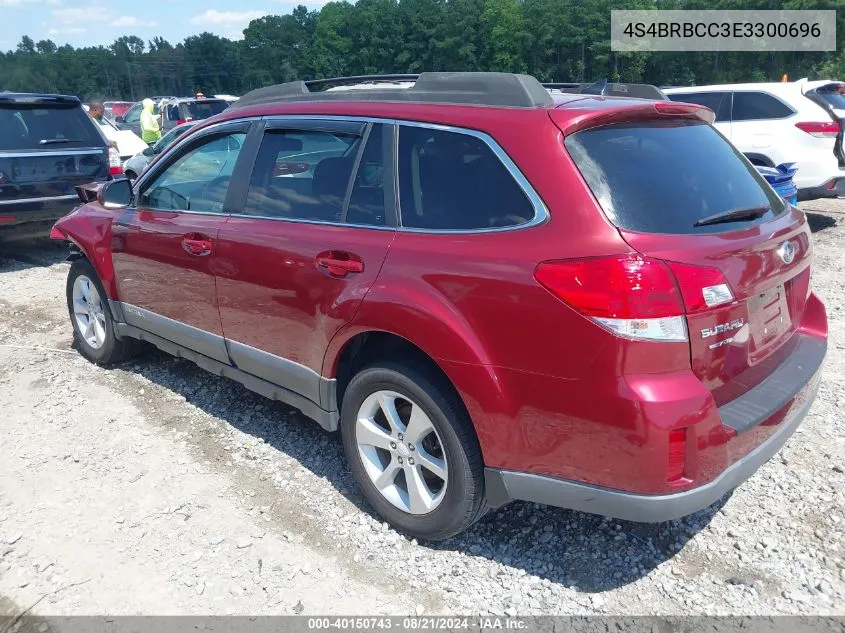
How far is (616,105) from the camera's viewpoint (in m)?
2.71

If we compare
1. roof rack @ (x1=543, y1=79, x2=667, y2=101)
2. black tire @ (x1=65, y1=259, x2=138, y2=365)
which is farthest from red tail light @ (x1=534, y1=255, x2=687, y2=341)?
black tire @ (x1=65, y1=259, x2=138, y2=365)

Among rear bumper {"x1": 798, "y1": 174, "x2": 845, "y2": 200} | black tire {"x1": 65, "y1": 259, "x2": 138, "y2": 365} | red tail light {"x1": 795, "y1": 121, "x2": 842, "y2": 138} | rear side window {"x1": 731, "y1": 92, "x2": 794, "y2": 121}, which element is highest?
rear side window {"x1": 731, "y1": 92, "x2": 794, "y2": 121}

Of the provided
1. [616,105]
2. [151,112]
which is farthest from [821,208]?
[151,112]

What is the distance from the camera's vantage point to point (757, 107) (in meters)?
9.30

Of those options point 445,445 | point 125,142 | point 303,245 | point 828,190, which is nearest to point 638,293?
point 445,445

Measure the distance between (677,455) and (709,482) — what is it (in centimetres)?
20

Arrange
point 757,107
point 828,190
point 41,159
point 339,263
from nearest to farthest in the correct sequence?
point 339,263 → point 41,159 → point 828,190 → point 757,107

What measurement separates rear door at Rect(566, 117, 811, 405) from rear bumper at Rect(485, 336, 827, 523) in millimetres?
70

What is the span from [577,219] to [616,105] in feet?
2.01

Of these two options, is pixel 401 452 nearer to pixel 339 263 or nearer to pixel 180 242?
pixel 339 263

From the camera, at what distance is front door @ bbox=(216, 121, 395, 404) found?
3039 millimetres

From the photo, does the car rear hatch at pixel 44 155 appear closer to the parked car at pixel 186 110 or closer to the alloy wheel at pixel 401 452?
the alloy wheel at pixel 401 452

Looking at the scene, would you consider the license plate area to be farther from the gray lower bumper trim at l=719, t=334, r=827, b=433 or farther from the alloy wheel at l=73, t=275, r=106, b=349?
the alloy wheel at l=73, t=275, r=106, b=349

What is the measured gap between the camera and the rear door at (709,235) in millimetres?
2363
